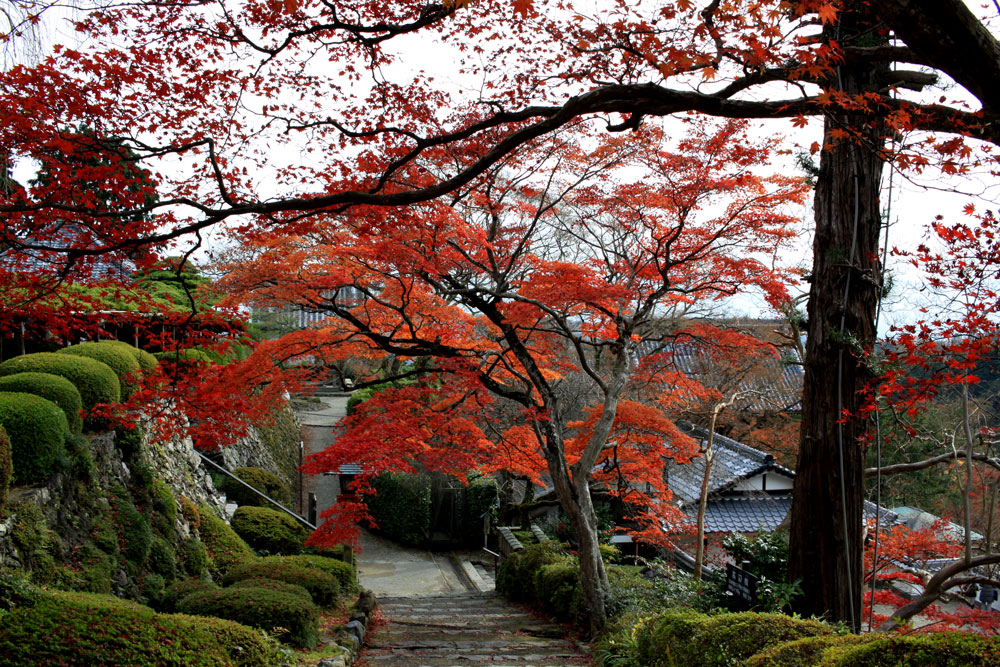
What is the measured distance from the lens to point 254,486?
1497 cm

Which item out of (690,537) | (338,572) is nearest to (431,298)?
(338,572)

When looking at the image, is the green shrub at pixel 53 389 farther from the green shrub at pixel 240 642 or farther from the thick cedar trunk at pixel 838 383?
the thick cedar trunk at pixel 838 383

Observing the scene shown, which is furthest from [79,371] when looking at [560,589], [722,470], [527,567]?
[722,470]

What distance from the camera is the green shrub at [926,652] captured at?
287 cm

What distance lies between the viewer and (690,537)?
14.6 metres

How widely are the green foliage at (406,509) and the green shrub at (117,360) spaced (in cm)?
1026

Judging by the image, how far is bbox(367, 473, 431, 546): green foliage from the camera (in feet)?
63.6

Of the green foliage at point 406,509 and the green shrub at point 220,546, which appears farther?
the green foliage at point 406,509

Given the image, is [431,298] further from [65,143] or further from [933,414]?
[933,414]

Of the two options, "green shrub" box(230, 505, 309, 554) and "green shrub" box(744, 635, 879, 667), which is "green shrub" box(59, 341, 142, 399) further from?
"green shrub" box(744, 635, 879, 667)

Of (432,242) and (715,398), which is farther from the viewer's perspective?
(715,398)

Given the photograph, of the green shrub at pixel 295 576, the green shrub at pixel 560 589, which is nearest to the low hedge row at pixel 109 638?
the green shrub at pixel 295 576

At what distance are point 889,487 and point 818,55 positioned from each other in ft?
44.7

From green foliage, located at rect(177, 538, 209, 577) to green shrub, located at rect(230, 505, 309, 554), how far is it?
92.8 inches
